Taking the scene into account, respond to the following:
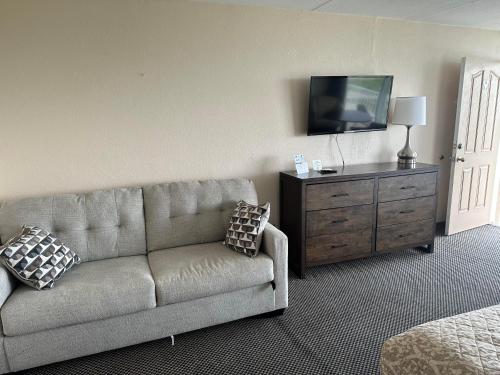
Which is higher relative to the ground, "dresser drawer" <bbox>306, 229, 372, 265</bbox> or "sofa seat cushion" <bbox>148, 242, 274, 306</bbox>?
"sofa seat cushion" <bbox>148, 242, 274, 306</bbox>

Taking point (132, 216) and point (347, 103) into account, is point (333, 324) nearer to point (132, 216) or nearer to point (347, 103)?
point (132, 216)

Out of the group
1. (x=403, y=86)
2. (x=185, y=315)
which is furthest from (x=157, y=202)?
(x=403, y=86)

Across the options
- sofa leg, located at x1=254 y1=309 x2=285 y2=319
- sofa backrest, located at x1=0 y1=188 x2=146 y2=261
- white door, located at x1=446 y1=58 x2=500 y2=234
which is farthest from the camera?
white door, located at x1=446 y1=58 x2=500 y2=234

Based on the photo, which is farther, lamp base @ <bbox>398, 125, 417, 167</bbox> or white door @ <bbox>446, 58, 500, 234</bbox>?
white door @ <bbox>446, 58, 500, 234</bbox>

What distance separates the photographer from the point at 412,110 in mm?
3289

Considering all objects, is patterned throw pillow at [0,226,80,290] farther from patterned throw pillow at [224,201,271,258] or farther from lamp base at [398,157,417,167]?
lamp base at [398,157,417,167]

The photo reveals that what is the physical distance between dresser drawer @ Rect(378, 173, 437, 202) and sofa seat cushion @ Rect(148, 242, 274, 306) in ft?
4.75

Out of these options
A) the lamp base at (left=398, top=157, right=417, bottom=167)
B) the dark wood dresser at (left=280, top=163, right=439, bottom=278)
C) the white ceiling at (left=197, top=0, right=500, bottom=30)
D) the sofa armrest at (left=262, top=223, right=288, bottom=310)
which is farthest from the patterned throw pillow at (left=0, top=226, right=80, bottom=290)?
the lamp base at (left=398, top=157, right=417, bottom=167)

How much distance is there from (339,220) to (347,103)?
1146mm

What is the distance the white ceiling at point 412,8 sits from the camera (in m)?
2.89

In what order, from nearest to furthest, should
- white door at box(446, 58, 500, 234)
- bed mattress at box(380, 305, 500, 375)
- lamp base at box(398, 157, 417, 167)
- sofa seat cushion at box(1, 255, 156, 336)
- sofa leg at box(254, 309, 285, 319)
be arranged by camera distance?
1. bed mattress at box(380, 305, 500, 375)
2. sofa seat cushion at box(1, 255, 156, 336)
3. sofa leg at box(254, 309, 285, 319)
4. lamp base at box(398, 157, 417, 167)
5. white door at box(446, 58, 500, 234)

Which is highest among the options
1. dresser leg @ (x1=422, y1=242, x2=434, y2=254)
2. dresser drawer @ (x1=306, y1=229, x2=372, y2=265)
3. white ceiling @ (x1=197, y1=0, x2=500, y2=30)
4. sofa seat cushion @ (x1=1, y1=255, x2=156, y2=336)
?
white ceiling @ (x1=197, y1=0, x2=500, y2=30)

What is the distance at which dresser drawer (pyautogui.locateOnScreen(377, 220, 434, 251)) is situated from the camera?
323cm

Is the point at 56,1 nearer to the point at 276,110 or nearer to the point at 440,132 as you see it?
the point at 276,110
